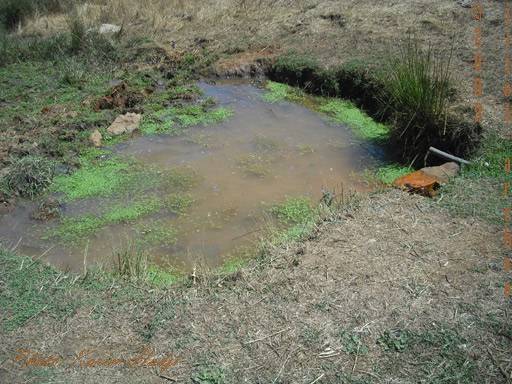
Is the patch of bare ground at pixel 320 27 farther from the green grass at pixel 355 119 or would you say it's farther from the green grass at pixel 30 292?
the green grass at pixel 30 292

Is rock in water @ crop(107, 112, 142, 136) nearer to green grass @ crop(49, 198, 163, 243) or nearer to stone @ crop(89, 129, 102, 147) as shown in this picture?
stone @ crop(89, 129, 102, 147)

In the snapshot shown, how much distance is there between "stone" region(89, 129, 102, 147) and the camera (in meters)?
6.19

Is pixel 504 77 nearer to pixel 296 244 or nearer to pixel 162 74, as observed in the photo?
pixel 296 244

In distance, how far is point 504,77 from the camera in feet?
20.1

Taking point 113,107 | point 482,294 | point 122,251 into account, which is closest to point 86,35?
point 113,107

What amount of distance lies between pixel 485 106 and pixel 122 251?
433cm

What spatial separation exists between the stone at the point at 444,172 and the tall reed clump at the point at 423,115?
561mm

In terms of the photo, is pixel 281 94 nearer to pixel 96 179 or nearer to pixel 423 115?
pixel 423 115

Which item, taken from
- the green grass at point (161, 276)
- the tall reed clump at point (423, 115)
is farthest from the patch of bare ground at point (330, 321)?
the tall reed clump at point (423, 115)

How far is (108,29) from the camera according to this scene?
388 inches

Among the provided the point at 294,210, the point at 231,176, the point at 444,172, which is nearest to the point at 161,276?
the point at 294,210

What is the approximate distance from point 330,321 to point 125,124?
178 inches

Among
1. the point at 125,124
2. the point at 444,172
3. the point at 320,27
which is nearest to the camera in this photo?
the point at 444,172

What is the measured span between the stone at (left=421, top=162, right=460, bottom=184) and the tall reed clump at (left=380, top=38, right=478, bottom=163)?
56 centimetres
